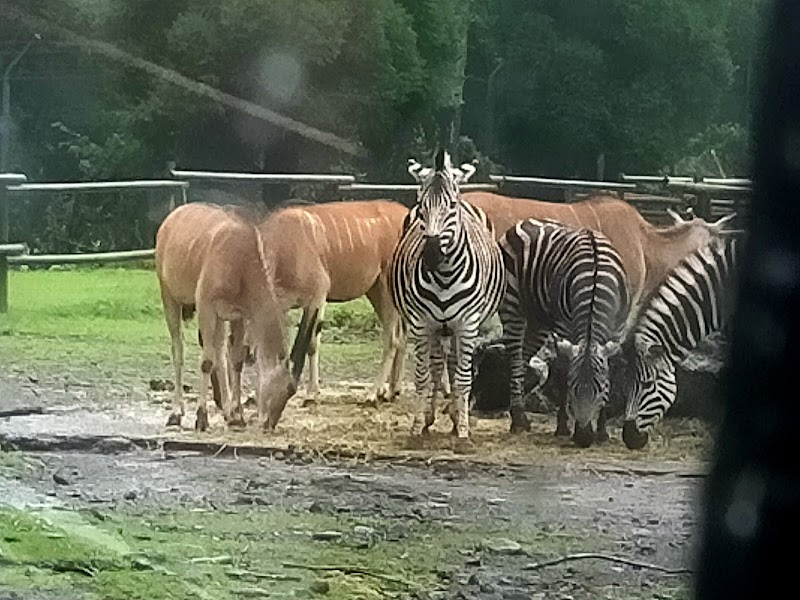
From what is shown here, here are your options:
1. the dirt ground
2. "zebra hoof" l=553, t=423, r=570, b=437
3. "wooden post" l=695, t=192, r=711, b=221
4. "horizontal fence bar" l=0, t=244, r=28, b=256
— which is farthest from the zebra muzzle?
"horizontal fence bar" l=0, t=244, r=28, b=256

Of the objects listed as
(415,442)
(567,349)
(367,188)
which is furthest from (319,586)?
(367,188)

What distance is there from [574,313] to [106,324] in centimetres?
91

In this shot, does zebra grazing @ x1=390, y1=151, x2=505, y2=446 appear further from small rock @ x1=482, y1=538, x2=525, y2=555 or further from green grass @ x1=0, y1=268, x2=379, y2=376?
small rock @ x1=482, y1=538, x2=525, y2=555

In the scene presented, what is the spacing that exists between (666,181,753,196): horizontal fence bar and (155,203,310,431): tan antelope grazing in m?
0.76

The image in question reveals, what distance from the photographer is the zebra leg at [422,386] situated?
2322 mm

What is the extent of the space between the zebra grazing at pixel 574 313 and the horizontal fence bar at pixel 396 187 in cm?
10

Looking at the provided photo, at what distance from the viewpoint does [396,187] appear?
232cm

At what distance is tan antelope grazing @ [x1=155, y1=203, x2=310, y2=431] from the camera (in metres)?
2.37

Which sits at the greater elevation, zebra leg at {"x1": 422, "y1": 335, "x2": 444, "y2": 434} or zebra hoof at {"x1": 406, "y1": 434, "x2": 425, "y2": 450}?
zebra leg at {"x1": 422, "y1": 335, "x2": 444, "y2": 434}

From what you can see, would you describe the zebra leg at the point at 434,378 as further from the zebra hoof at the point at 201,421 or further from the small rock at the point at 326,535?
the zebra hoof at the point at 201,421

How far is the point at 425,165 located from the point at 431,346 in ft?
1.14

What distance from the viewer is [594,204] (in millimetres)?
2248

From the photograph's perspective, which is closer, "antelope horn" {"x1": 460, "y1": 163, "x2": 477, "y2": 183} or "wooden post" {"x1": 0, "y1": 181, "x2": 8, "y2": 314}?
"antelope horn" {"x1": 460, "y1": 163, "x2": 477, "y2": 183}

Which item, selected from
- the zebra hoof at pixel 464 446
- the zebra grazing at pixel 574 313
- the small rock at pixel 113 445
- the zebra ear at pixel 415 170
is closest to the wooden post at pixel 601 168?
the zebra grazing at pixel 574 313
